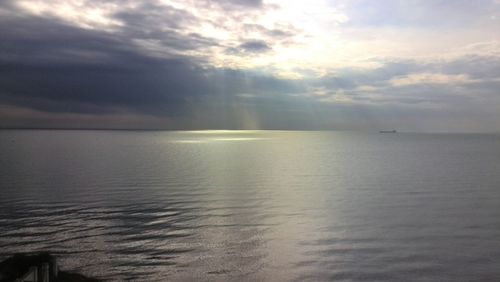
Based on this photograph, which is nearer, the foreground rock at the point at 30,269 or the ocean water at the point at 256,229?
the foreground rock at the point at 30,269

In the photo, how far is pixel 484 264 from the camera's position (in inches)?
1018

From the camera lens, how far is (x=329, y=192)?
5672 cm

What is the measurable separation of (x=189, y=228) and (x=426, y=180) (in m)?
50.0

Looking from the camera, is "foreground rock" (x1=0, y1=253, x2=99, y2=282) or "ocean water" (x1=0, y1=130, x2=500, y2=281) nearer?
"foreground rock" (x1=0, y1=253, x2=99, y2=282)

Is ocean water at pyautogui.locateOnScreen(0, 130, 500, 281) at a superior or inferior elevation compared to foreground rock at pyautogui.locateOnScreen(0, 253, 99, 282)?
inferior

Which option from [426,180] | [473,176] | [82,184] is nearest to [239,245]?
[82,184]

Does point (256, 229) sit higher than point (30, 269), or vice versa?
point (30, 269)

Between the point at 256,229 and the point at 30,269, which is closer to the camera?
the point at 30,269

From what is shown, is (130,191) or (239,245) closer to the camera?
(239,245)

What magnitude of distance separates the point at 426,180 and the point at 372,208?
30170 mm

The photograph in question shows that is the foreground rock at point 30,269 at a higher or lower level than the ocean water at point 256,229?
higher

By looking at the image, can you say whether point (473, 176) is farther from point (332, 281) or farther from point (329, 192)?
point (332, 281)

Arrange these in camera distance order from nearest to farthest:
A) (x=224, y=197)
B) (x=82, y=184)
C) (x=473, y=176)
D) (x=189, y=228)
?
(x=189, y=228), (x=224, y=197), (x=82, y=184), (x=473, y=176)

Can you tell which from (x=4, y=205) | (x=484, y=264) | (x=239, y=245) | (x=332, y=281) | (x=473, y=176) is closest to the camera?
(x=332, y=281)
